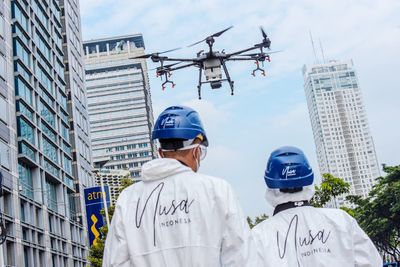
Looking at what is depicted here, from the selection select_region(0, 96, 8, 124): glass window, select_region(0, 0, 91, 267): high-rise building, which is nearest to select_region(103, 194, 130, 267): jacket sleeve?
select_region(0, 0, 91, 267): high-rise building

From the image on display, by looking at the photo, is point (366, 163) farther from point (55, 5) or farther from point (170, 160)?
point (170, 160)

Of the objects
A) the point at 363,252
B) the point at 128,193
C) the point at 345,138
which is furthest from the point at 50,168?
the point at 345,138

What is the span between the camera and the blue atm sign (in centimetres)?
3056

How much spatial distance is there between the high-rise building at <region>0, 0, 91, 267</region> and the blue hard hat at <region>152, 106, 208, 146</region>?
32.2m

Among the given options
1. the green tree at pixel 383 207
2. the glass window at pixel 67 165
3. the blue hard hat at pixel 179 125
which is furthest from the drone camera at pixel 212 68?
the glass window at pixel 67 165

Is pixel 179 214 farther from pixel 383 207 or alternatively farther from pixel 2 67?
pixel 2 67

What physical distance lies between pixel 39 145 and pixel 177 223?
135 feet

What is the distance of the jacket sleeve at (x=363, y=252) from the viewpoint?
434cm

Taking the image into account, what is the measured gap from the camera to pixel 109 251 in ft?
12.0

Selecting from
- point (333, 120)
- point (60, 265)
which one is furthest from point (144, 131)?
point (60, 265)

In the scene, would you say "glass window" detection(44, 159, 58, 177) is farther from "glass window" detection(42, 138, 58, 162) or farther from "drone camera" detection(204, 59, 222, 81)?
"drone camera" detection(204, 59, 222, 81)

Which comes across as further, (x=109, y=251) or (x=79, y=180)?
(x=79, y=180)

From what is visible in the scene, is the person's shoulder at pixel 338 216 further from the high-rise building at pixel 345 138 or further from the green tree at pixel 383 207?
the high-rise building at pixel 345 138

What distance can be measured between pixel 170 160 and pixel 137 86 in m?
147
